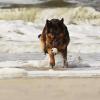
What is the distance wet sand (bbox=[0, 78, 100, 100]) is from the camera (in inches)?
91.2

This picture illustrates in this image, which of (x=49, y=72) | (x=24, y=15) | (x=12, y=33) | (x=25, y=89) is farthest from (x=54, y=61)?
(x=24, y=15)

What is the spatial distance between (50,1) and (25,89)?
154cm

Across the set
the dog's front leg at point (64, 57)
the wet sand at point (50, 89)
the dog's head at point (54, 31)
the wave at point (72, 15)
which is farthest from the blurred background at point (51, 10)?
the wet sand at point (50, 89)

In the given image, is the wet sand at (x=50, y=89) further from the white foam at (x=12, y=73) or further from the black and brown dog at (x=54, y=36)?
the black and brown dog at (x=54, y=36)

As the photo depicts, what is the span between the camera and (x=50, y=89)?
8.02 ft

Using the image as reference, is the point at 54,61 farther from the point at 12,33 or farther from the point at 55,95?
the point at 12,33

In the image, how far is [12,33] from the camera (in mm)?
3475

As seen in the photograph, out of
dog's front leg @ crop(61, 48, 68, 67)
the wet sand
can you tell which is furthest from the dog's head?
the wet sand

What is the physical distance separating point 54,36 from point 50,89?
36cm

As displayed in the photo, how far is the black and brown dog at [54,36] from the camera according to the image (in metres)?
2.65

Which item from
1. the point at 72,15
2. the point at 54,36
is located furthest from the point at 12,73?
the point at 72,15

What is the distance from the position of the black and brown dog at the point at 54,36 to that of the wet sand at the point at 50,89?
8.1 inches

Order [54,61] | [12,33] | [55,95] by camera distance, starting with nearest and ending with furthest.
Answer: [55,95]
[54,61]
[12,33]

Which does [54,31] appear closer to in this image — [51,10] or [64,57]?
[64,57]
